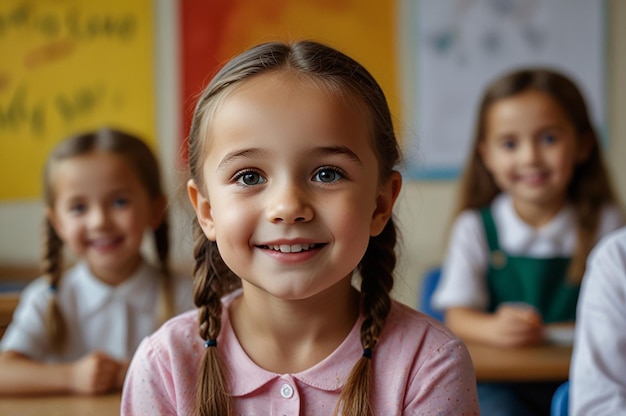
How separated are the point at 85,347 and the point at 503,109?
1371 mm

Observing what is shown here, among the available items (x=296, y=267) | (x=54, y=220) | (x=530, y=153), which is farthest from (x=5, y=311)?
(x=530, y=153)

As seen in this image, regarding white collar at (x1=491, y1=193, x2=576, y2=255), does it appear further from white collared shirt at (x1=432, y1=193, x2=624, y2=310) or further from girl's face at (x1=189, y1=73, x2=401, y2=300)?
girl's face at (x1=189, y1=73, x2=401, y2=300)

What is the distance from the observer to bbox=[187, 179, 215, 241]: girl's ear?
1.10 metres

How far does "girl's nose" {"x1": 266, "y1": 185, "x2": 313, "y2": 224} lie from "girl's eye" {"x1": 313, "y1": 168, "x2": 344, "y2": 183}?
3 cm

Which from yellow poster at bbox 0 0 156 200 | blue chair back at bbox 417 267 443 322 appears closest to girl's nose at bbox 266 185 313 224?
blue chair back at bbox 417 267 443 322

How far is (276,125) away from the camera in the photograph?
0.97 metres

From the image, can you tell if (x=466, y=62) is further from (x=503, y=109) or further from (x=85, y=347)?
(x=85, y=347)

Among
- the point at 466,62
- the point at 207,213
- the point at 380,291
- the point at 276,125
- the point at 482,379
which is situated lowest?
the point at 482,379

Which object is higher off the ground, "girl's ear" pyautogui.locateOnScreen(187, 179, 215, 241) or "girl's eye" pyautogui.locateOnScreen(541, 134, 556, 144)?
"girl's eye" pyautogui.locateOnScreen(541, 134, 556, 144)

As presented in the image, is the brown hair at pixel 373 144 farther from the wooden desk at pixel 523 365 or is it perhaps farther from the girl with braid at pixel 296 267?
the wooden desk at pixel 523 365

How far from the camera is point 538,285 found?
92.2 inches

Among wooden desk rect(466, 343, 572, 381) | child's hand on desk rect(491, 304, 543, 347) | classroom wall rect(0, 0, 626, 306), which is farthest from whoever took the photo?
classroom wall rect(0, 0, 626, 306)

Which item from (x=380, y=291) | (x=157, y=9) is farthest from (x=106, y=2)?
(x=380, y=291)

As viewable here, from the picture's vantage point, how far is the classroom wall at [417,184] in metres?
3.41
